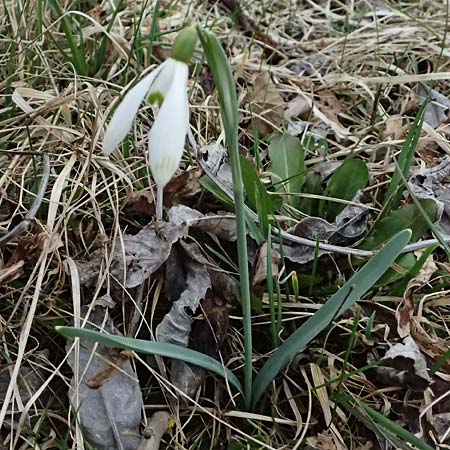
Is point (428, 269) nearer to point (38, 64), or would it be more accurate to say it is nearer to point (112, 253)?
point (112, 253)

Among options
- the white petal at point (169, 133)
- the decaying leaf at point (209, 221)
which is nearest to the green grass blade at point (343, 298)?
the decaying leaf at point (209, 221)

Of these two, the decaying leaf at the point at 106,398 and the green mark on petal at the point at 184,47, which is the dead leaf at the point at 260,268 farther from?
the green mark on petal at the point at 184,47

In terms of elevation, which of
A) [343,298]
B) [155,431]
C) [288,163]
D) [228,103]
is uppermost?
[228,103]

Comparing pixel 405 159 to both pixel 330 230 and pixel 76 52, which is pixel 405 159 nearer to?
pixel 330 230

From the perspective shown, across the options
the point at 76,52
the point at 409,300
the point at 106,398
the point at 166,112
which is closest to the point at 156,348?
the point at 106,398

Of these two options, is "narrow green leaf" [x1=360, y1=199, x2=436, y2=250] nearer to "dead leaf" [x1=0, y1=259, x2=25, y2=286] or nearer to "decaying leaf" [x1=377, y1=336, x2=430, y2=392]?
"decaying leaf" [x1=377, y1=336, x2=430, y2=392]
